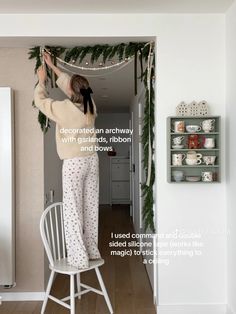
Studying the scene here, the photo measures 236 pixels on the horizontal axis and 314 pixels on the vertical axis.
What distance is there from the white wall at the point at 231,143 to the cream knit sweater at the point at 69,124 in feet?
3.54

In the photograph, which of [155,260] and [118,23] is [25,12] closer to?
[118,23]

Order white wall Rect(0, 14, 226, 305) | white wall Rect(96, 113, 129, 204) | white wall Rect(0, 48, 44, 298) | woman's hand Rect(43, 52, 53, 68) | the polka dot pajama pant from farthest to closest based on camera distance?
white wall Rect(96, 113, 129, 204) → white wall Rect(0, 48, 44, 298) → woman's hand Rect(43, 52, 53, 68) → white wall Rect(0, 14, 226, 305) → the polka dot pajama pant

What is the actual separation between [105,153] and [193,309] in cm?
499

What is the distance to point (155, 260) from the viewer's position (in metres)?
2.86

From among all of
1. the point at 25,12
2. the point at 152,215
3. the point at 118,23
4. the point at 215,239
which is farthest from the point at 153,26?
the point at 215,239

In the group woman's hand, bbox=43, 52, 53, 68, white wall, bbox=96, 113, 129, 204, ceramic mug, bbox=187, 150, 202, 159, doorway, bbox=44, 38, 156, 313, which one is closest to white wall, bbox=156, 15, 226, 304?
ceramic mug, bbox=187, 150, 202, 159

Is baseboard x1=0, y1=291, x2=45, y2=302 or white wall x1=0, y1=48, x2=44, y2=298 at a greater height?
white wall x1=0, y1=48, x2=44, y2=298

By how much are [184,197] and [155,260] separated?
0.59 m

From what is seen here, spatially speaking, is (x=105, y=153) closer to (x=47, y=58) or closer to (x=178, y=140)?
(x=47, y=58)

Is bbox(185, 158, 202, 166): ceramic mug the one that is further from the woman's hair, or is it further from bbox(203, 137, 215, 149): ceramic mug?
the woman's hair

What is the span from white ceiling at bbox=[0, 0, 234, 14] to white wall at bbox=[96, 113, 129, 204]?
15.0ft

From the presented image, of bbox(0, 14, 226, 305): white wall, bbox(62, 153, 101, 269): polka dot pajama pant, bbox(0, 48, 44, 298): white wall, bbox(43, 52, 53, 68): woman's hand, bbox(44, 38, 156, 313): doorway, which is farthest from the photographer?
bbox(44, 38, 156, 313): doorway

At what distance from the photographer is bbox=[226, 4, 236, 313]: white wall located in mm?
2566

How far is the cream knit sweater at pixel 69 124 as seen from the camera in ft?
8.50
